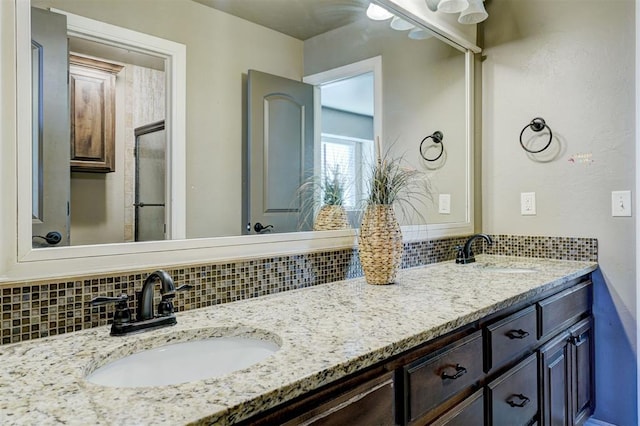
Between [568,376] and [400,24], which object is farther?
[400,24]

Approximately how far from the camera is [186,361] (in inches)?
39.1

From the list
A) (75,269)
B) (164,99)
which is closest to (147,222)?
(75,269)

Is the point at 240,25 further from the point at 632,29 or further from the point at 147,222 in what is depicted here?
the point at 632,29

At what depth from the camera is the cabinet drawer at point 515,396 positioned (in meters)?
1.31

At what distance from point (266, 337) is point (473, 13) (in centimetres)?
197

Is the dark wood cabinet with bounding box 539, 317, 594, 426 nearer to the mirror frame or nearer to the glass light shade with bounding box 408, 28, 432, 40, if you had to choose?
the mirror frame

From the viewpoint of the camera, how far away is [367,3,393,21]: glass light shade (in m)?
1.98

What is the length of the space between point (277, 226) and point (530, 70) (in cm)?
165

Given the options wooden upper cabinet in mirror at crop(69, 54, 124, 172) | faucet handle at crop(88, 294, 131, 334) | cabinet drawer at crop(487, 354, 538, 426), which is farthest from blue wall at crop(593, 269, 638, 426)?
wooden upper cabinet in mirror at crop(69, 54, 124, 172)

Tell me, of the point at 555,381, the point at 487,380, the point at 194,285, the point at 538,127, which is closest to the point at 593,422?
the point at 555,381

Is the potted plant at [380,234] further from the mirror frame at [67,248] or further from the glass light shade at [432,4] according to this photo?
the glass light shade at [432,4]

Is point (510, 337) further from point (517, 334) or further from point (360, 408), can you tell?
point (360, 408)

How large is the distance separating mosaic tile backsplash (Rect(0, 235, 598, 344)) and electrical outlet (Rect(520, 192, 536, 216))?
0.23 metres

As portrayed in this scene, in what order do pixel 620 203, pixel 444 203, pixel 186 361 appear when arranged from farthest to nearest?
1. pixel 444 203
2. pixel 620 203
3. pixel 186 361
